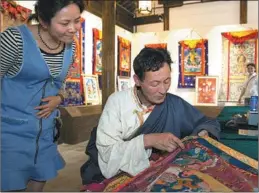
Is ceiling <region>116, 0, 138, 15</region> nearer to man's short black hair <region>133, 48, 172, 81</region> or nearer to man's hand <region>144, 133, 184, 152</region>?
man's short black hair <region>133, 48, 172, 81</region>

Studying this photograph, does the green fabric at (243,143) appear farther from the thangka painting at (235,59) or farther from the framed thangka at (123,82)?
the thangka painting at (235,59)

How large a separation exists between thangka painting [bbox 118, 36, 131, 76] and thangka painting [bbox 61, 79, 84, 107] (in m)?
2.32

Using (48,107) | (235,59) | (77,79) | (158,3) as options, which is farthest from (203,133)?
(158,3)

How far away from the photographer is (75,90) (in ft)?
18.9

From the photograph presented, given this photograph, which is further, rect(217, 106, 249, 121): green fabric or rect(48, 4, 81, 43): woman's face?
rect(217, 106, 249, 121): green fabric

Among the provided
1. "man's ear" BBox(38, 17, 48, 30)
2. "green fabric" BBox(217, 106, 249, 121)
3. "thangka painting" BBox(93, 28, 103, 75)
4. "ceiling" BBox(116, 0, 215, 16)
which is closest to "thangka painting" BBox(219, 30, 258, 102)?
"ceiling" BBox(116, 0, 215, 16)

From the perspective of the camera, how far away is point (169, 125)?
4.69 ft

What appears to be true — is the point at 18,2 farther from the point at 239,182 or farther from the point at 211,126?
the point at 239,182

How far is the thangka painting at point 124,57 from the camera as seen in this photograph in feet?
26.5

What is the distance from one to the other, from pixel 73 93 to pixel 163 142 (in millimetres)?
4658

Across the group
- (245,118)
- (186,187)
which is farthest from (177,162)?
(245,118)

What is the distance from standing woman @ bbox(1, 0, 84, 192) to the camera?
1233 mm

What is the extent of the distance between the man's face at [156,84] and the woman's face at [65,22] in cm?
39

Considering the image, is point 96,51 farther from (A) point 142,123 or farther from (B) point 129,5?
(A) point 142,123
